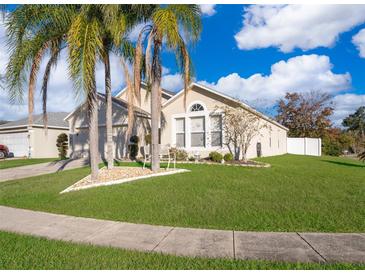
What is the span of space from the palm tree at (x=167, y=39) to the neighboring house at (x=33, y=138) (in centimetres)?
1563

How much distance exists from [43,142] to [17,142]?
10.4 feet

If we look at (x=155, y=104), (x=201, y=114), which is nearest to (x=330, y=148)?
(x=201, y=114)

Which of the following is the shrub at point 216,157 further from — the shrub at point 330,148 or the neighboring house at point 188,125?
the shrub at point 330,148

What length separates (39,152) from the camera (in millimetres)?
22812

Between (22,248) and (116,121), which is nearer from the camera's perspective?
(22,248)

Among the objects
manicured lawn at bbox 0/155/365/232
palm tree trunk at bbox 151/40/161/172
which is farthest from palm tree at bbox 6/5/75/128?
manicured lawn at bbox 0/155/365/232

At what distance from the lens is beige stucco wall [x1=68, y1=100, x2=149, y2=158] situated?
17953mm

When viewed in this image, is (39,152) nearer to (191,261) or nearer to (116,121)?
(116,121)

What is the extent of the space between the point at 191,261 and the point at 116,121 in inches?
627

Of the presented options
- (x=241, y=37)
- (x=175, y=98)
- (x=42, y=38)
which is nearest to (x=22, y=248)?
(x=42, y=38)

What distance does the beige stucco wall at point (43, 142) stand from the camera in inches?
881

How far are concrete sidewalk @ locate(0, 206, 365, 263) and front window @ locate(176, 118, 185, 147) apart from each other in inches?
473

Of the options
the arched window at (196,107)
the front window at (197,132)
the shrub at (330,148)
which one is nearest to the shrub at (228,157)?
the front window at (197,132)

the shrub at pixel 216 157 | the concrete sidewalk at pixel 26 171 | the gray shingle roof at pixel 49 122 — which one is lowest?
the concrete sidewalk at pixel 26 171
